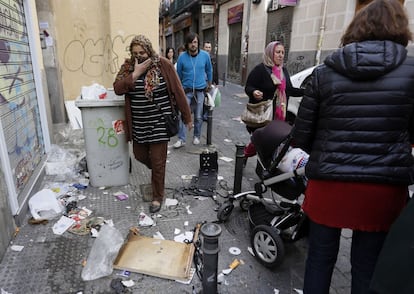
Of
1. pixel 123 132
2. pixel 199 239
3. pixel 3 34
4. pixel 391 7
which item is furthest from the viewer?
pixel 123 132

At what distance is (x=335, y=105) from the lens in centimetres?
161

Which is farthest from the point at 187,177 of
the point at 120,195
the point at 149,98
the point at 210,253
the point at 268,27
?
the point at 268,27

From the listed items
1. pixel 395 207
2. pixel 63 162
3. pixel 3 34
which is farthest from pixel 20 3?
pixel 395 207

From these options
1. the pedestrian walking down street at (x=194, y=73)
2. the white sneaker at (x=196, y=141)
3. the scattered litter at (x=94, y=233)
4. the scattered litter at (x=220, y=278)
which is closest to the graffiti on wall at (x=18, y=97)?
the scattered litter at (x=94, y=233)

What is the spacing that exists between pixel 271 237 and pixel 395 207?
3.44ft

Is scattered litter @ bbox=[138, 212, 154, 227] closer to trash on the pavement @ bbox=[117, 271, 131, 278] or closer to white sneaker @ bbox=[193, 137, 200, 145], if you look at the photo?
trash on the pavement @ bbox=[117, 271, 131, 278]

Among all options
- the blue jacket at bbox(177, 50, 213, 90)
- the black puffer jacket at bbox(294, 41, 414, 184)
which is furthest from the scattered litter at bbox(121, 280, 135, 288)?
the blue jacket at bbox(177, 50, 213, 90)

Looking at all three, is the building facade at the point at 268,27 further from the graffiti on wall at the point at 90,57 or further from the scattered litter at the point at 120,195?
the scattered litter at the point at 120,195

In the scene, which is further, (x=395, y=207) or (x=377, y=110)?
(x=395, y=207)

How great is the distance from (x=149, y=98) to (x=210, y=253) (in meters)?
1.82

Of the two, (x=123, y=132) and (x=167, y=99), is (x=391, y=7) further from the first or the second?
(x=123, y=132)

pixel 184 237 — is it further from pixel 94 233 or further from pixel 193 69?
pixel 193 69

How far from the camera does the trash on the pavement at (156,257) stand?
2520mm

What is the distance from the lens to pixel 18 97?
3607 millimetres
